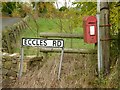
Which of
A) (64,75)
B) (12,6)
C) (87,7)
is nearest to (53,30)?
(12,6)

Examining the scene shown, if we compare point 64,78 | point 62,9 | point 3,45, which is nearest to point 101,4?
point 64,78

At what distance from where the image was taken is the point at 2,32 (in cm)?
664

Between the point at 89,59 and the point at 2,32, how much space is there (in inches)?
105

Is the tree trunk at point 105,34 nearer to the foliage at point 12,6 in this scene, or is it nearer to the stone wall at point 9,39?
the stone wall at point 9,39

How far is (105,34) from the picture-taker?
4.57 meters

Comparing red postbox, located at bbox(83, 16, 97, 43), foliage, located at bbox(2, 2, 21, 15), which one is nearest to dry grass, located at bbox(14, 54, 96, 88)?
red postbox, located at bbox(83, 16, 97, 43)

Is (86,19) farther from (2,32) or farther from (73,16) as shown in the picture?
(2,32)

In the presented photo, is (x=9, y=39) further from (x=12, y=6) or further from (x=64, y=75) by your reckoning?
(x=12, y=6)

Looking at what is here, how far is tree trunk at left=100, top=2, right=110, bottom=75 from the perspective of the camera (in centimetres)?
454

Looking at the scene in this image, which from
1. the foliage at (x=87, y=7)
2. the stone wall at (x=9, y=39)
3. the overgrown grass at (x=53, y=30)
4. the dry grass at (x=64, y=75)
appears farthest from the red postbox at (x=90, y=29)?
the stone wall at (x=9, y=39)

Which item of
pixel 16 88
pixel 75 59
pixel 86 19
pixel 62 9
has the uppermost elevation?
pixel 62 9

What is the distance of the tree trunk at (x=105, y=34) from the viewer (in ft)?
14.9

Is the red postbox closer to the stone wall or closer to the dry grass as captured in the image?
the dry grass

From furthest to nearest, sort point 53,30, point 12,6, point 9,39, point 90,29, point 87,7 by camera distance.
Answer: point 12,6, point 53,30, point 9,39, point 87,7, point 90,29
